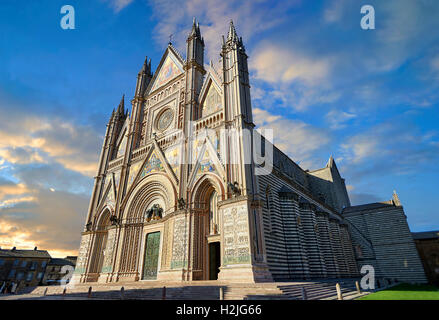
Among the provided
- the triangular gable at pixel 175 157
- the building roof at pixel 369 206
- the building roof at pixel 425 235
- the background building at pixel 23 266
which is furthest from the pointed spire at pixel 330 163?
the background building at pixel 23 266


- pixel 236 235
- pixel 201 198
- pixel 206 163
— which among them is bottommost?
pixel 236 235

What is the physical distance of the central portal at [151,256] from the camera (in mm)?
18717

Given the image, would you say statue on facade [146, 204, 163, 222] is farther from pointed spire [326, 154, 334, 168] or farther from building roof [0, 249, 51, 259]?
building roof [0, 249, 51, 259]

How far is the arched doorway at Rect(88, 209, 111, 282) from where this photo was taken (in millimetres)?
22469

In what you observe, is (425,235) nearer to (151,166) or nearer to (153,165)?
(153,165)

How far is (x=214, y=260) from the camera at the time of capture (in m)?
16.5

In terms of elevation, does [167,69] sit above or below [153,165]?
above

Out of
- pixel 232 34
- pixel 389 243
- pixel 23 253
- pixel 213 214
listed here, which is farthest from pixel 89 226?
pixel 389 243

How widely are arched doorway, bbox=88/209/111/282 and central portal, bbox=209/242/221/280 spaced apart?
41.8ft

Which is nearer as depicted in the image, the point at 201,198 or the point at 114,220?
the point at 201,198

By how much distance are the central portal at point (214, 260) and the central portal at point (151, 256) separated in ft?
16.2

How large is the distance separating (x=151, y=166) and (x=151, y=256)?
776 cm

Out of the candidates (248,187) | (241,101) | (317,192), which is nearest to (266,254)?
(248,187)
